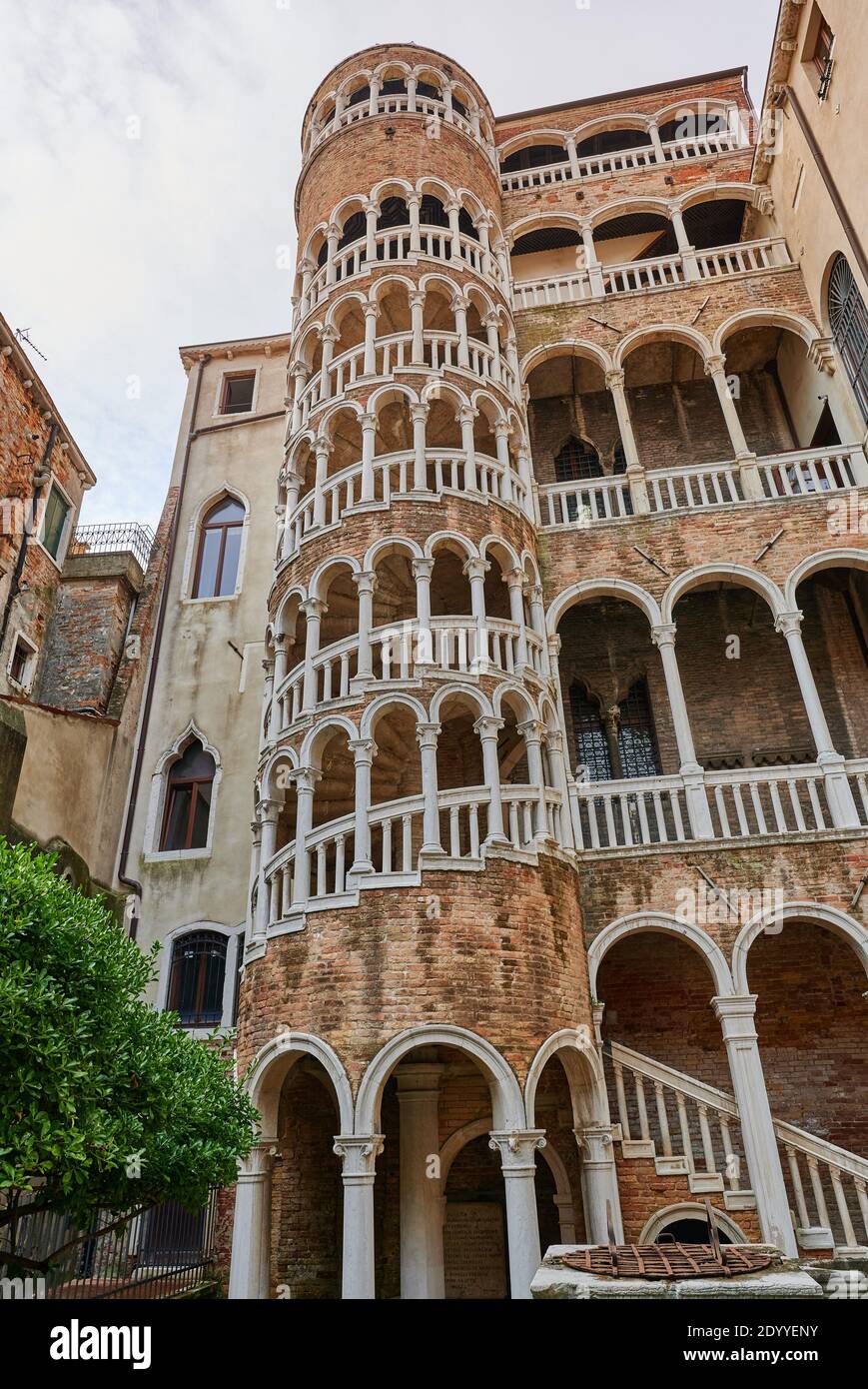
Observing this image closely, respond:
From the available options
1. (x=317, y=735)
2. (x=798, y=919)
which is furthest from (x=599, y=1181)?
(x=317, y=735)

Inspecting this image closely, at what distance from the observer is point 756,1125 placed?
412 inches

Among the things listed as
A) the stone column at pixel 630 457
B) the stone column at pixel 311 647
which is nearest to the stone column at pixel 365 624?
the stone column at pixel 311 647

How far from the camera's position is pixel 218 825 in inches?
612

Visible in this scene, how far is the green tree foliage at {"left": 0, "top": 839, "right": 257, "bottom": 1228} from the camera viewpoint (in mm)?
5586

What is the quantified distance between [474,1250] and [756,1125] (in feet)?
17.3

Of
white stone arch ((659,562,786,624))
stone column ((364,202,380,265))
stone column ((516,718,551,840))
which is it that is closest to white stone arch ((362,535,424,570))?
stone column ((516,718,551,840))

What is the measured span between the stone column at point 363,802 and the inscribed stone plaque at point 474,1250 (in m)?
6.38

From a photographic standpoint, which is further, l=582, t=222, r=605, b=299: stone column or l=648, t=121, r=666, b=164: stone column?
l=648, t=121, r=666, b=164: stone column

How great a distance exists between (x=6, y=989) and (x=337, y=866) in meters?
5.39

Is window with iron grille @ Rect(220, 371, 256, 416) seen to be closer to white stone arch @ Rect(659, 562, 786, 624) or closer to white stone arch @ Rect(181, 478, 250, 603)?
white stone arch @ Rect(181, 478, 250, 603)

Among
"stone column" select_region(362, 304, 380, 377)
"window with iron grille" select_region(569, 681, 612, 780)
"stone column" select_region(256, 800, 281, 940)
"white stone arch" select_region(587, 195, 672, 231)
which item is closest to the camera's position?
"stone column" select_region(256, 800, 281, 940)

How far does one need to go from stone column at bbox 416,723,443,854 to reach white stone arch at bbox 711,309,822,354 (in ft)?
33.9

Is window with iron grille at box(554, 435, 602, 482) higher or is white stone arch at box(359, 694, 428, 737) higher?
window with iron grille at box(554, 435, 602, 482)
